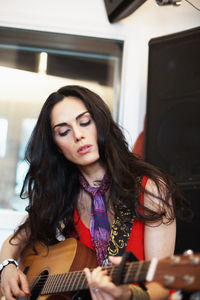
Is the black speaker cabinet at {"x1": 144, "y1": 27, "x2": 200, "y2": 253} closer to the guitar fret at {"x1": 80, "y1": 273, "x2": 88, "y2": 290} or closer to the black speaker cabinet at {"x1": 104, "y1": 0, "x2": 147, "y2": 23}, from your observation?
the black speaker cabinet at {"x1": 104, "y1": 0, "x2": 147, "y2": 23}

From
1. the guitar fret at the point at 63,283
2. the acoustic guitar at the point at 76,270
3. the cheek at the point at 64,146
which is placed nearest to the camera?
the acoustic guitar at the point at 76,270

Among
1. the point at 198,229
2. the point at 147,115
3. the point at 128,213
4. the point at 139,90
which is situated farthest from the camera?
the point at 139,90

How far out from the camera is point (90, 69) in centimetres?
302

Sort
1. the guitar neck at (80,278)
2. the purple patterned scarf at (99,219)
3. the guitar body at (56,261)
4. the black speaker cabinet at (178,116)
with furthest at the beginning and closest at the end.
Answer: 1. the black speaker cabinet at (178,116)
2. the purple patterned scarf at (99,219)
3. the guitar body at (56,261)
4. the guitar neck at (80,278)

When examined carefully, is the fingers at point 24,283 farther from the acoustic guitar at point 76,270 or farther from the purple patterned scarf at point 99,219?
the purple patterned scarf at point 99,219

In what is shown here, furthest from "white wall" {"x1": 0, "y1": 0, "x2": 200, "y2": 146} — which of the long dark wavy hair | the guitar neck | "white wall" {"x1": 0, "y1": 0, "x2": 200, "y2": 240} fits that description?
the guitar neck

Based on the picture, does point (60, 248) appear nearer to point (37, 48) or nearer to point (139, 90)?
point (139, 90)

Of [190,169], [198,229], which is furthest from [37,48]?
[198,229]

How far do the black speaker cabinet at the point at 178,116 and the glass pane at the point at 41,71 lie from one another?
1.87 ft

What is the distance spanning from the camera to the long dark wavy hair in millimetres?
1689

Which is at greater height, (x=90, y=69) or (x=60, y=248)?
(x=90, y=69)

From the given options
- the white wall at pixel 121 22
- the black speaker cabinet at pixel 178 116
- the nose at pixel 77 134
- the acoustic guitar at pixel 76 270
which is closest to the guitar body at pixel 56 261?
the acoustic guitar at pixel 76 270

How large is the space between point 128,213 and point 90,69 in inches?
61.1

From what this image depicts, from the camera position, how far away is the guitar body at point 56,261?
5.27 feet
